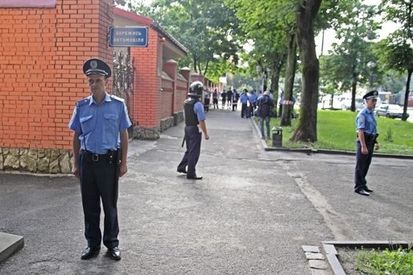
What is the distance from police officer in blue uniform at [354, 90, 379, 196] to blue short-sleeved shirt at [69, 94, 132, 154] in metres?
5.05

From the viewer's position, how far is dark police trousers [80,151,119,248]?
4.52 metres

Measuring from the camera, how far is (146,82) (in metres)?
14.6

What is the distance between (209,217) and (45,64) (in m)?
4.39

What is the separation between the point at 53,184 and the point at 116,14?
7.05 meters

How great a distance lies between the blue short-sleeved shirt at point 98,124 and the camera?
4492 millimetres

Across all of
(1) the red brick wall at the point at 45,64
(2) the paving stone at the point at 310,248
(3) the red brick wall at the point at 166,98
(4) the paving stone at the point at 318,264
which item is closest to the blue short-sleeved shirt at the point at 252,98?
(3) the red brick wall at the point at 166,98

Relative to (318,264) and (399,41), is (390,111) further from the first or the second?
(318,264)

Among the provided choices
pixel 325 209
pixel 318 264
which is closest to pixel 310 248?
pixel 318 264

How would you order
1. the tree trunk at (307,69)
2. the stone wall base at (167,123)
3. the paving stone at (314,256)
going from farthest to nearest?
the stone wall base at (167,123), the tree trunk at (307,69), the paving stone at (314,256)

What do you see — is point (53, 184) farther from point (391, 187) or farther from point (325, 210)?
point (391, 187)

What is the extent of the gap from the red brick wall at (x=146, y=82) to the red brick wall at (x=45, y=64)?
5940mm

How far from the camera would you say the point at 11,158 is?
8492 millimetres

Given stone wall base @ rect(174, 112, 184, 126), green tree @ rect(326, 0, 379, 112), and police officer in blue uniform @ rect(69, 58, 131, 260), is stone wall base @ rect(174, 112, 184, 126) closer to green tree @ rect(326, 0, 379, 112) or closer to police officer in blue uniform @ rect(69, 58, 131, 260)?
police officer in blue uniform @ rect(69, 58, 131, 260)

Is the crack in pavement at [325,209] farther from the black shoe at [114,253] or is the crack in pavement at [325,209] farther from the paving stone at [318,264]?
the black shoe at [114,253]
